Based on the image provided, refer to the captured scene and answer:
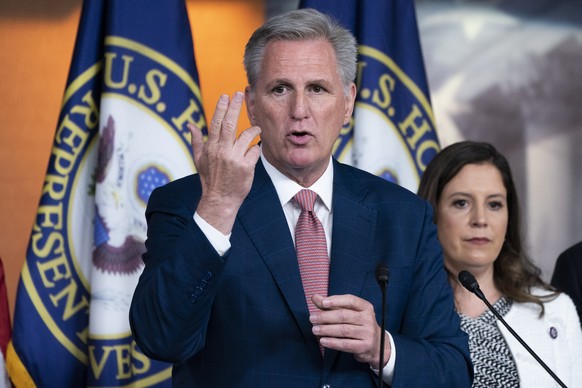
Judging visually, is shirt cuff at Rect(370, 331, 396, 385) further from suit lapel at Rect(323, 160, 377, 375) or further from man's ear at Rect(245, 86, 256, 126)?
man's ear at Rect(245, 86, 256, 126)

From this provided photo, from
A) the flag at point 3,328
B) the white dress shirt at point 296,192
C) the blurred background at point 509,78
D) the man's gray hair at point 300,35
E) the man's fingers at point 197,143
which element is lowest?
the flag at point 3,328

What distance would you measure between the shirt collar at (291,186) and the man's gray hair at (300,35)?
8.1 inches

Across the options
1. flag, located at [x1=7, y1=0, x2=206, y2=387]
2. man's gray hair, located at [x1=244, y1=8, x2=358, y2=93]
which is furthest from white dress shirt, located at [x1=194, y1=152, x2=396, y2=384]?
flag, located at [x1=7, y1=0, x2=206, y2=387]

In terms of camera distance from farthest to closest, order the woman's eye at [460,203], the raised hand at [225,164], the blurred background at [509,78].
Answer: the blurred background at [509,78] → the woman's eye at [460,203] → the raised hand at [225,164]

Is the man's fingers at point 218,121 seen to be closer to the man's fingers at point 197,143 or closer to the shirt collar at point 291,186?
the man's fingers at point 197,143

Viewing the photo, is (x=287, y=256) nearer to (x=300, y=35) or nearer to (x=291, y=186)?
(x=291, y=186)

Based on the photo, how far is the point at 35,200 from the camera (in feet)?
11.7

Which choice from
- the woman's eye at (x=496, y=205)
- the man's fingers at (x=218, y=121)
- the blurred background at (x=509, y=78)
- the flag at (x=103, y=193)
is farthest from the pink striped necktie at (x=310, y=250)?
the blurred background at (x=509, y=78)

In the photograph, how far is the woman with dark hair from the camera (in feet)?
8.50

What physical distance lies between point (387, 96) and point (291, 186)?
1.63 m

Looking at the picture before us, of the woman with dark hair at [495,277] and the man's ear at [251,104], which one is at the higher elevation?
the man's ear at [251,104]

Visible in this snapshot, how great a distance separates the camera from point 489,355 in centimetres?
259

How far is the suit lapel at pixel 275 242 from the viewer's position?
1728 mm

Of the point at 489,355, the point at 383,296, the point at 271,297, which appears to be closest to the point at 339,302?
the point at 383,296
